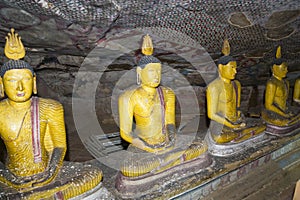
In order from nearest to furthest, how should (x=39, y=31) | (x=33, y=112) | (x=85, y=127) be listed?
(x=33, y=112)
(x=39, y=31)
(x=85, y=127)

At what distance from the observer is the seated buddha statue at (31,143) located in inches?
89.4

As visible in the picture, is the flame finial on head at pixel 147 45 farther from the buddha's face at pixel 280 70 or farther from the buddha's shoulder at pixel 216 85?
the buddha's face at pixel 280 70

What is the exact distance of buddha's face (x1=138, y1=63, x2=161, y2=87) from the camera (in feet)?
9.17

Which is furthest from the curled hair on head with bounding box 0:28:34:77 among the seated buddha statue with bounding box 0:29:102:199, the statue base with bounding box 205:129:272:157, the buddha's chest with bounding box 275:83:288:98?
the buddha's chest with bounding box 275:83:288:98

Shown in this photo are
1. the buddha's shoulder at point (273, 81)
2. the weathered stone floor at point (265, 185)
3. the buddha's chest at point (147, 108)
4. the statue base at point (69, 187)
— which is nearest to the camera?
the statue base at point (69, 187)

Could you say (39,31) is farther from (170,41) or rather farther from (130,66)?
(130,66)

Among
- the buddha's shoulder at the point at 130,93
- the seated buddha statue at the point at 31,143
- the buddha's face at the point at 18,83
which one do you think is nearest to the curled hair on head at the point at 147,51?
the buddha's shoulder at the point at 130,93

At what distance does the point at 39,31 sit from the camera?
10.2ft

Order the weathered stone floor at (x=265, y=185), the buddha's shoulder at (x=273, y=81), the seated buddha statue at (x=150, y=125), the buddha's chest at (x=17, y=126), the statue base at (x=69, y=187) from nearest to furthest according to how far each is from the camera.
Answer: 1. the statue base at (x=69, y=187)
2. the buddha's chest at (x=17, y=126)
3. the seated buddha statue at (x=150, y=125)
4. the weathered stone floor at (x=265, y=185)
5. the buddha's shoulder at (x=273, y=81)

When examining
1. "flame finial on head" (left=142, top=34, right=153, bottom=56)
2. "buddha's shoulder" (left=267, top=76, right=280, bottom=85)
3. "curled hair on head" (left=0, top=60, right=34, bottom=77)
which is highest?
"flame finial on head" (left=142, top=34, right=153, bottom=56)

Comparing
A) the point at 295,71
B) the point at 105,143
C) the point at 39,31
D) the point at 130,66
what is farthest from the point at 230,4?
the point at 295,71

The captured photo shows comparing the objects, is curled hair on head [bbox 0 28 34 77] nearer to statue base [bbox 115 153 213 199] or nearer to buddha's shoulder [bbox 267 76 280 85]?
statue base [bbox 115 153 213 199]

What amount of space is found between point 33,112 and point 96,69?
280cm

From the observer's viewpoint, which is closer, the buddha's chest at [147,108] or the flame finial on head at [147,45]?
the flame finial on head at [147,45]
